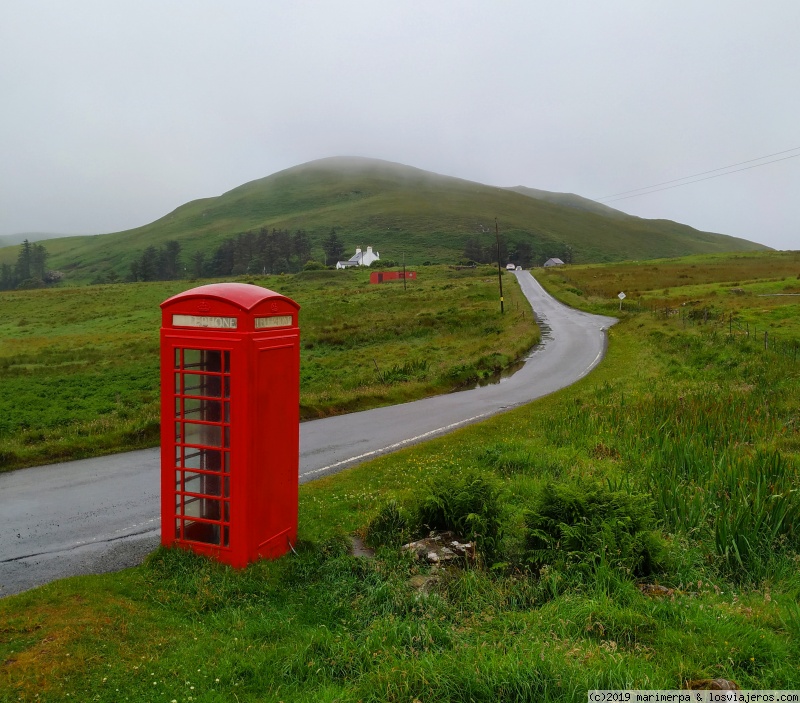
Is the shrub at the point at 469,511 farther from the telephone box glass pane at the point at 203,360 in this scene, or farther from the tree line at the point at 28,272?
the tree line at the point at 28,272

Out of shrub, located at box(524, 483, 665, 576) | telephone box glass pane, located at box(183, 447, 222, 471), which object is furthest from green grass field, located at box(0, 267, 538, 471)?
shrub, located at box(524, 483, 665, 576)

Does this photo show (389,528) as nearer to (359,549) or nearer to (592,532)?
(359,549)

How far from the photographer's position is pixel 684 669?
14.3ft

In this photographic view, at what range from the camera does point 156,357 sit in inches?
1280

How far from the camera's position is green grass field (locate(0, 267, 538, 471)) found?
51.2ft

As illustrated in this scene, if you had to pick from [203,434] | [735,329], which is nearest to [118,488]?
[203,434]

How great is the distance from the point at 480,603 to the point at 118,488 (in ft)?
26.9

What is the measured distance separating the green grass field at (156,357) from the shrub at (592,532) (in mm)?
11167

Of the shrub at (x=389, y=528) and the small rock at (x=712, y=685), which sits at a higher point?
the small rock at (x=712, y=685)

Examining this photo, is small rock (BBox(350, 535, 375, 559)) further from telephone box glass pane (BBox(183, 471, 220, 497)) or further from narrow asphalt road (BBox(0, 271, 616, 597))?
narrow asphalt road (BBox(0, 271, 616, 597))

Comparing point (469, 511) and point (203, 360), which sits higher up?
point (203, 360)

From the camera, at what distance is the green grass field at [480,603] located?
441 cm

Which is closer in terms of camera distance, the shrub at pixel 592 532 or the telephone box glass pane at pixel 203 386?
the shrub at pixel 592 532

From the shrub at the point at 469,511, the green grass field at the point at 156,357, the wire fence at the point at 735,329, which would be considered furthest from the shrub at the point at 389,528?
the wire fence at the point at 735,329
